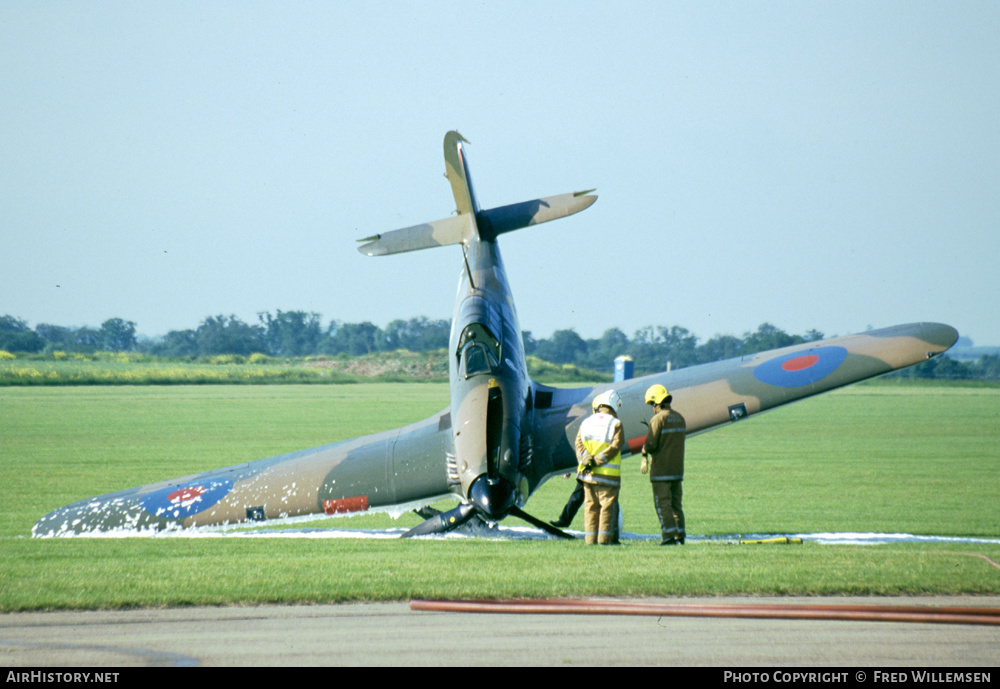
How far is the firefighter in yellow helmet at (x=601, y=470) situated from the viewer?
11539mm

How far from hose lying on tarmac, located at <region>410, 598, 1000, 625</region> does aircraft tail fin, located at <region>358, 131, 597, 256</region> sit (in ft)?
35.9

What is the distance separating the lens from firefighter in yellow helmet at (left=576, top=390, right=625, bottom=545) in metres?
11.5

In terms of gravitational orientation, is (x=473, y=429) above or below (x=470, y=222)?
below

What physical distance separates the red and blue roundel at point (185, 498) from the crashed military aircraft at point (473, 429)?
20 millimetres

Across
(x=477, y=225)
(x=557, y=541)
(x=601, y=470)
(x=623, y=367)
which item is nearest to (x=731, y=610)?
(x=601, y=470)

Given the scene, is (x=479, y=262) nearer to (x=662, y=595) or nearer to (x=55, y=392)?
(x=662, y=595)

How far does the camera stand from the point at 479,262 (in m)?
17.4

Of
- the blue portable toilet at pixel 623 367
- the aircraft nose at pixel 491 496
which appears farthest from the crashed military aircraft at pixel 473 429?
the blue portable toilet at pixel 623 367

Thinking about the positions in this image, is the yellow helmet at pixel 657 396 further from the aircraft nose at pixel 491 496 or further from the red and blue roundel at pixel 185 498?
the red and blue roundel at pixel 185 498

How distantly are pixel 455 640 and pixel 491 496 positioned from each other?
5.49m

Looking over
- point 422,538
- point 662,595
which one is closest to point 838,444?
point 422,538

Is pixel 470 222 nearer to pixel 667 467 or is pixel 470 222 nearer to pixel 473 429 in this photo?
pixel 473 429

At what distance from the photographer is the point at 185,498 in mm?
14984
